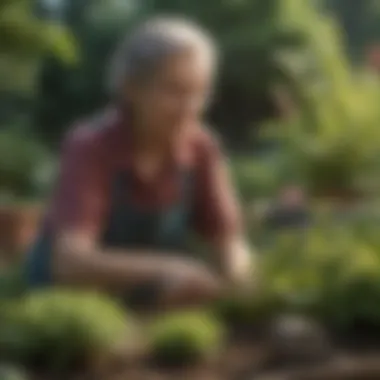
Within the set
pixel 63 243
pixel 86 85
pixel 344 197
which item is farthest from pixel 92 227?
pixel 344 197

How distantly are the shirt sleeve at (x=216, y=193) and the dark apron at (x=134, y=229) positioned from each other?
0.02 meters

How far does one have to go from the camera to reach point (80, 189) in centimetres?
123

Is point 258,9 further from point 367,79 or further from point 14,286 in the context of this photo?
point 14,286

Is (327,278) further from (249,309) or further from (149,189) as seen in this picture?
(149,189)

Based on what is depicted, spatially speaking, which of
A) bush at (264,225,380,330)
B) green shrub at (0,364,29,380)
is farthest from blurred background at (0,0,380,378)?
green shrub at (0,364,29,380)

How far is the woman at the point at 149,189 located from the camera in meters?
1.23

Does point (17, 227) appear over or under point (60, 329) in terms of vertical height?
over

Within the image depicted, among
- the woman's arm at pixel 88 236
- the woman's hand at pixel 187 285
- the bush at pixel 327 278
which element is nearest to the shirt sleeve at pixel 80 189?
the woman's arm at pixel 88 236

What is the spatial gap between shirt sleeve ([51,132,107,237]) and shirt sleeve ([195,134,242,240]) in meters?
0.12

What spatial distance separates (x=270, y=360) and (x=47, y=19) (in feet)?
1.55

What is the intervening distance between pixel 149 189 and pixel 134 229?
0.16ft

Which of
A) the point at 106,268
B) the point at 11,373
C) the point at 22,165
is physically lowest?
the point at 11,373

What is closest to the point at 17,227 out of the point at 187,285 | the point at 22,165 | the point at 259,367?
the point at 22,165

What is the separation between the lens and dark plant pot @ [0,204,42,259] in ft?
4.04
